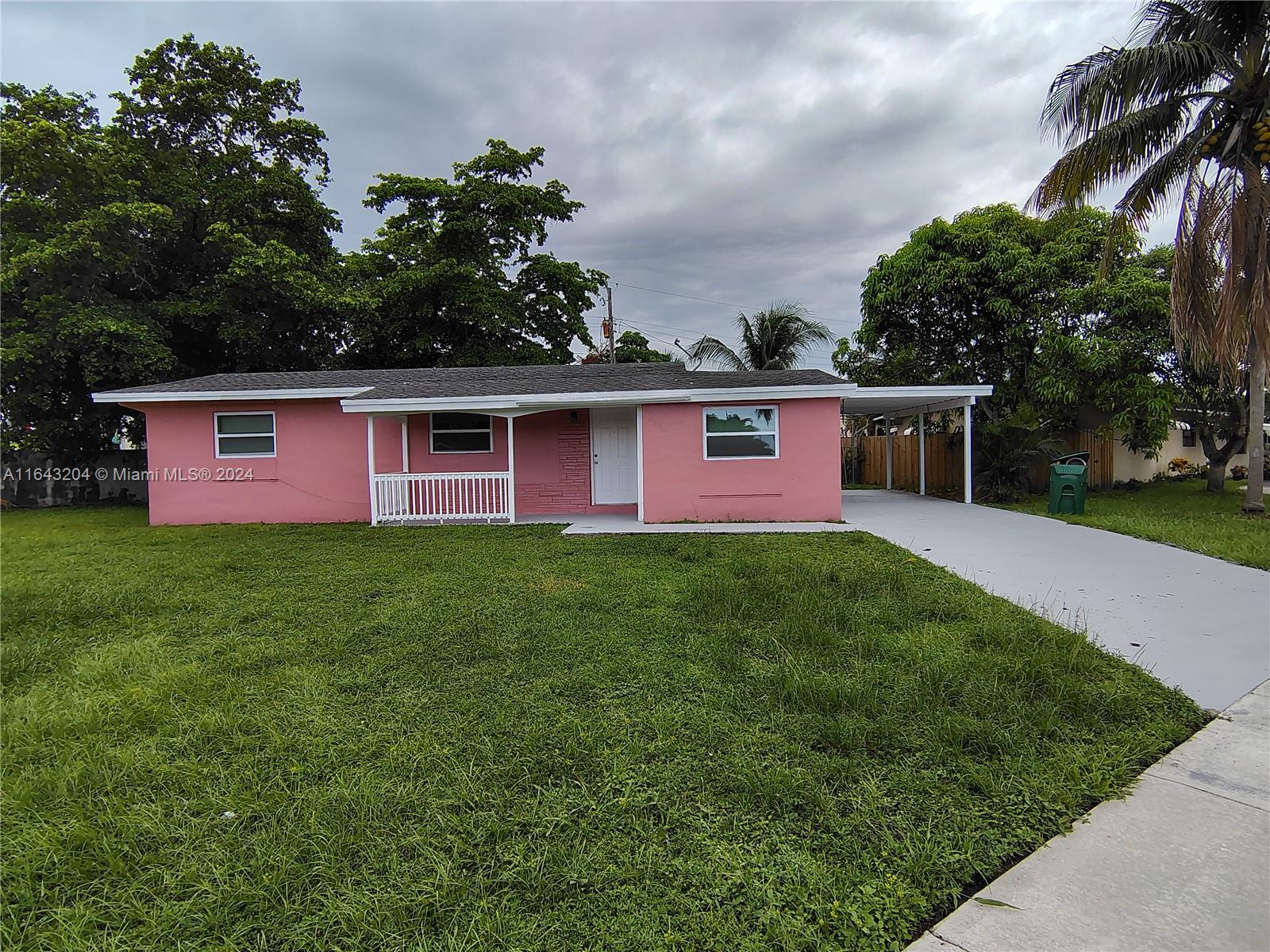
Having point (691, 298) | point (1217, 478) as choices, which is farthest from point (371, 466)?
point (691, 298)

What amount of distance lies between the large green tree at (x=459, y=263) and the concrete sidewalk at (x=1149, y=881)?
61.8 ft

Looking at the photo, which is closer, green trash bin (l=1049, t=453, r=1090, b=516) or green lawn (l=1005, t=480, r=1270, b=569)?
green lawn (l=1005, t=480, r=1270, b=569)

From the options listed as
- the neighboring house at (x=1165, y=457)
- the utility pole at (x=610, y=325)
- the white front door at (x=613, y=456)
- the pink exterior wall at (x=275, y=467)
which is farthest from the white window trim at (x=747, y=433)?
the utility pole at (x=610, y=325)

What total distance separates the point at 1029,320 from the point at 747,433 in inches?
355

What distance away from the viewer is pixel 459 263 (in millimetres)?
18812

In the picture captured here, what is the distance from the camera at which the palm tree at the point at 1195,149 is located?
27.8 ft

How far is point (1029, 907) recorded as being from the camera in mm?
1792

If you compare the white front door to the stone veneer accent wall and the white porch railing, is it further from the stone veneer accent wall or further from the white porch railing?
the white porch railing

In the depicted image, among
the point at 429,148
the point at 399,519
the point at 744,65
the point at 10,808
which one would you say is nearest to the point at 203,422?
the point at 399,519

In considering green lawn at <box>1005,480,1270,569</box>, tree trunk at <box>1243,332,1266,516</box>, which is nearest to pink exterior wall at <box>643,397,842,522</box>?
green lawn at <box>1005,480,1270,569</box>

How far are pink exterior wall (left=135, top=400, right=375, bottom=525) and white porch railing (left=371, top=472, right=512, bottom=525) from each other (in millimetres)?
956

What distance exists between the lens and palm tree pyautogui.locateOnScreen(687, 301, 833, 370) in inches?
842

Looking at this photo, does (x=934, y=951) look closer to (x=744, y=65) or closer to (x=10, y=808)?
(x=10, y=808)

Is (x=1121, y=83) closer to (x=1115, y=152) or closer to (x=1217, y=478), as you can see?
(x=1115, y=152)
